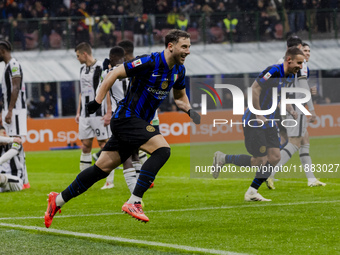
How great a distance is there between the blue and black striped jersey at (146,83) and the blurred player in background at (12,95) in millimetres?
4256

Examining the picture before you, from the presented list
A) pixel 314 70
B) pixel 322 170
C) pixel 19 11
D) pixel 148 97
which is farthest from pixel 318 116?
pixel 148 97

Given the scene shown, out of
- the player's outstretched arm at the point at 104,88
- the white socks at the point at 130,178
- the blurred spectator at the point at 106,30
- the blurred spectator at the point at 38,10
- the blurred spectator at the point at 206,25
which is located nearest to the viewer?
the player's outstretched arm at the point at 104,88

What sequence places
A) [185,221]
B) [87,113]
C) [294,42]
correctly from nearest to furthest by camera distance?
1. [185,221]
2. [294,42]
3. [87,113]

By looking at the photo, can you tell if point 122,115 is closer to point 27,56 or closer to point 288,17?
point 27,56

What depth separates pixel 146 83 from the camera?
22.9ft

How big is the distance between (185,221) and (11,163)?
4.45 metres

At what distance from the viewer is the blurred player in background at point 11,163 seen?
429 inches

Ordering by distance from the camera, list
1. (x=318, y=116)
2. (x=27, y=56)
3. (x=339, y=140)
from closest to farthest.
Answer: (x=339, y=140) → (x=318, y=116) → (x=27, y=56)

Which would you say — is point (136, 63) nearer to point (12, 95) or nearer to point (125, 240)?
point (125, 240)

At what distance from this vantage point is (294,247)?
5863 mm

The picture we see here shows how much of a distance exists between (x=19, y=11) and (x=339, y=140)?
44.2 ft

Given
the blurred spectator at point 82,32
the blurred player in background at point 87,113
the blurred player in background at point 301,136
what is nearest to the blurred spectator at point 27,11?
the blurred spectator at point 82,32

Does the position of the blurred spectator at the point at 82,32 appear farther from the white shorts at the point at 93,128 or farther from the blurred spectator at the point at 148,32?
the white shorts at the point at 93,128

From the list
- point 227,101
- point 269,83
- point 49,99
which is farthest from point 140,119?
point 227,101
